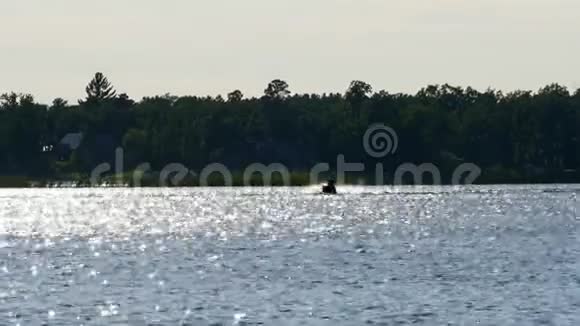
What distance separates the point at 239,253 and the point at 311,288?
77.1 feet

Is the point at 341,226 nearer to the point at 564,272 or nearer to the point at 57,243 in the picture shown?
the point at 57,243

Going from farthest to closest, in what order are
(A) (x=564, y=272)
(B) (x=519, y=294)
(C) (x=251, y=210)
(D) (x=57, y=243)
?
(C) (x=251, y=210), (D) (x=57, y=243), (A) (x=564, y=272), (B) (x=519, y=294)

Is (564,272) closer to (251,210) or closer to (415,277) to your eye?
(415,277)

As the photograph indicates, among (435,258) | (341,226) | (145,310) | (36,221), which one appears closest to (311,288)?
Result: (145,310)

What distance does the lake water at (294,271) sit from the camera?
194 feet

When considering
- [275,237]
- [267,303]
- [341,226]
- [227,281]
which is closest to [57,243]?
[275,237]

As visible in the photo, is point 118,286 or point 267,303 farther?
point 118,286

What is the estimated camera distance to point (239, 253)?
91438 millimetres

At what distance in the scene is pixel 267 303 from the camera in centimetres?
6256

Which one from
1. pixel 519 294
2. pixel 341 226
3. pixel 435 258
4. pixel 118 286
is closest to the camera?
pixel 519 294

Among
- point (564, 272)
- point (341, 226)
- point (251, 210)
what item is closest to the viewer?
point (564, 272)

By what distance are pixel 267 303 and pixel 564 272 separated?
1833 centimetres

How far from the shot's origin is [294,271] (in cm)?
7712

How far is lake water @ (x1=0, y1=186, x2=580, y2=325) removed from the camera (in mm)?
59250
